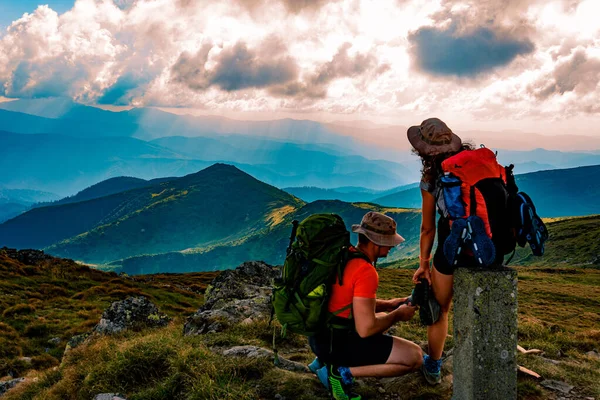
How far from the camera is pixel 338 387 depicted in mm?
5648

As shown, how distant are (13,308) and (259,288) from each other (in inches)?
720

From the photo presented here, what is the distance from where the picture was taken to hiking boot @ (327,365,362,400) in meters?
5.59

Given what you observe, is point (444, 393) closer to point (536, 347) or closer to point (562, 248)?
point (536, 347)

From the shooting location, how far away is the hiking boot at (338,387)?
5.59 m

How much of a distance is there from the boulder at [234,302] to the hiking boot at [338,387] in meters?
5.00

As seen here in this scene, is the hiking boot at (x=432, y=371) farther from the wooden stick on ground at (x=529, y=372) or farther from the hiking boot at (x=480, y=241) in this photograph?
the hiking boot at (x=480, y=241)

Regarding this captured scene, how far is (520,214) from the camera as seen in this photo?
476cm

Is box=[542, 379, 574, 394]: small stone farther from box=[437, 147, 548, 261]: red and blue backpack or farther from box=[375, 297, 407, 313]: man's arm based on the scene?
box=[437, 147, 548, 261]: red and blue backpack

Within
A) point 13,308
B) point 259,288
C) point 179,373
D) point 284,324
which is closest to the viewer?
point 284,324

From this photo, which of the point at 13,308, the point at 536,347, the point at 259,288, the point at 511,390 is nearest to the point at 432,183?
the point at 511,390

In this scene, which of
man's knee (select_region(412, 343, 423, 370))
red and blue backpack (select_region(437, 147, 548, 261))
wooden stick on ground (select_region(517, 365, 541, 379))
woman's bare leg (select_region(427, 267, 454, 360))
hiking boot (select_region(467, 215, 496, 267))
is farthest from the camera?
wooden stick on ground (select_region(517, 365, 541, 379))

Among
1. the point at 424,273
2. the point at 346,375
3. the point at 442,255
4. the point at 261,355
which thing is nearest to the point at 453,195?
the point at 442,255

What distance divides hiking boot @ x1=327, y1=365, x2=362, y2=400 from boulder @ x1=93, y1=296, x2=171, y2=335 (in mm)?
8516

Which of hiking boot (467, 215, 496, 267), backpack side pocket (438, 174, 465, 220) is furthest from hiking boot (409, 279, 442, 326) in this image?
backpack side pocket (438, 174, 465, 220)
